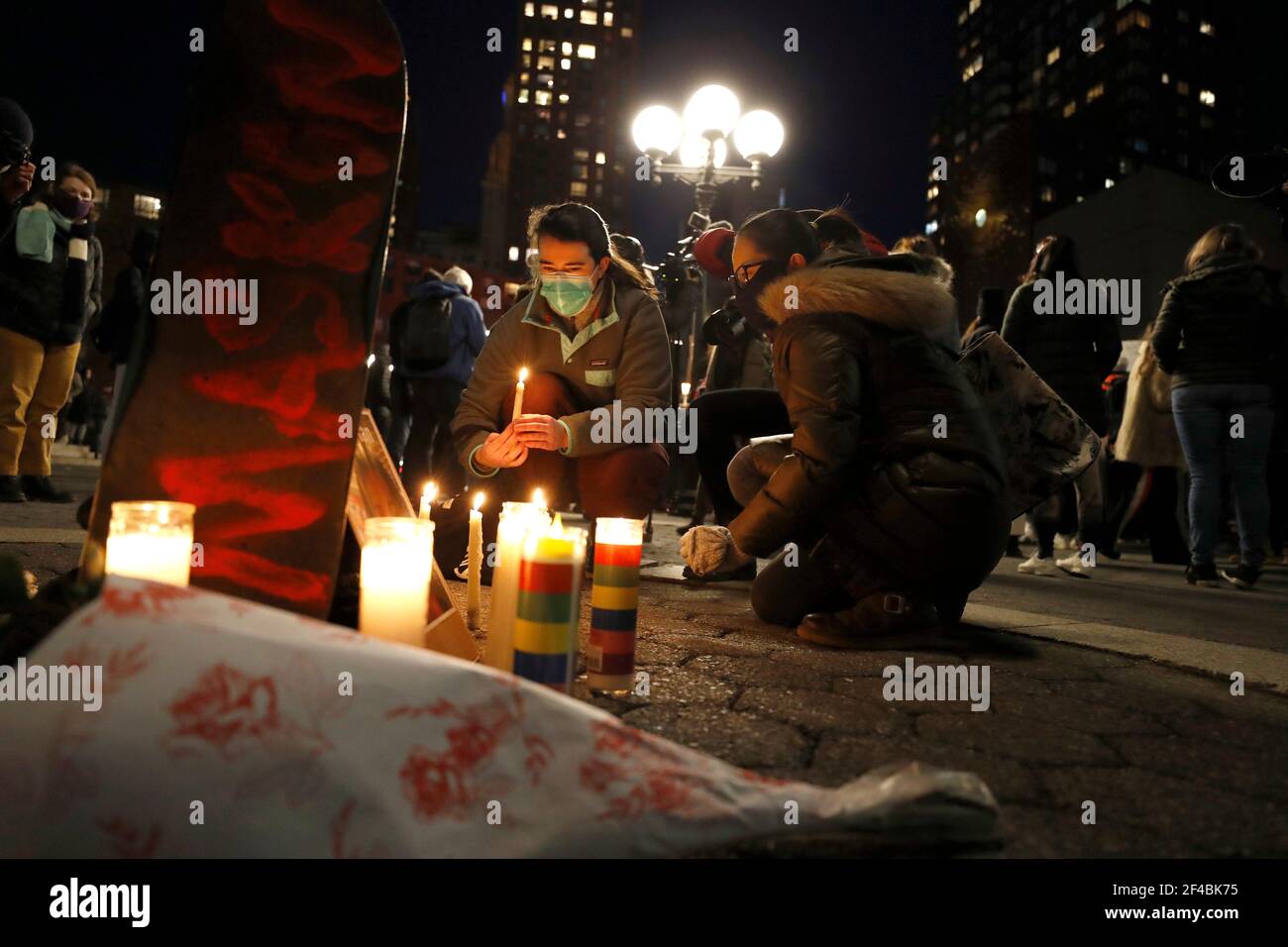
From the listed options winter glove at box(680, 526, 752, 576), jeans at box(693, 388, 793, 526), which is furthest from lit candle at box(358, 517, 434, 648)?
jeans at box(693, 388, 793, 526)

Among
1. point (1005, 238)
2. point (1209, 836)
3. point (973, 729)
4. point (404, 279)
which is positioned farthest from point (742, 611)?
point (404, 279)

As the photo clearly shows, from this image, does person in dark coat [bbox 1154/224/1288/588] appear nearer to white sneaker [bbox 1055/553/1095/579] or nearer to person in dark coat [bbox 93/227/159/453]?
white sneaker [bbox 1055/553/1095/579]

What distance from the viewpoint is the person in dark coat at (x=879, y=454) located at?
2.68m

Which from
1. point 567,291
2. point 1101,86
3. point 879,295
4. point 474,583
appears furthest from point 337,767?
point 1101,86

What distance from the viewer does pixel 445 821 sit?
1.09 meters

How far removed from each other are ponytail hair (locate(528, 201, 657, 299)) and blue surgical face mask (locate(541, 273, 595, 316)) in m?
Answer: 0.12

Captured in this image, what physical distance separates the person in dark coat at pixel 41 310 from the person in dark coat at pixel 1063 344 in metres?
6.45

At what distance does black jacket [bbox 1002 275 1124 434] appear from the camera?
5598 mm

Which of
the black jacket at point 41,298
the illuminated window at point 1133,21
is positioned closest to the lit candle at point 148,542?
the black jacket at point 41,298

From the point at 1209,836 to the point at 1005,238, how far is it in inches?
1007

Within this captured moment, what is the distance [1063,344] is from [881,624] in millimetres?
3806

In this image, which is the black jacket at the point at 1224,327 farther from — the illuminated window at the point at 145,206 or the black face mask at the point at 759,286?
the illuminated window at the point at 145,206

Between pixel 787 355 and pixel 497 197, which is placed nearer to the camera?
pixel 787 355
